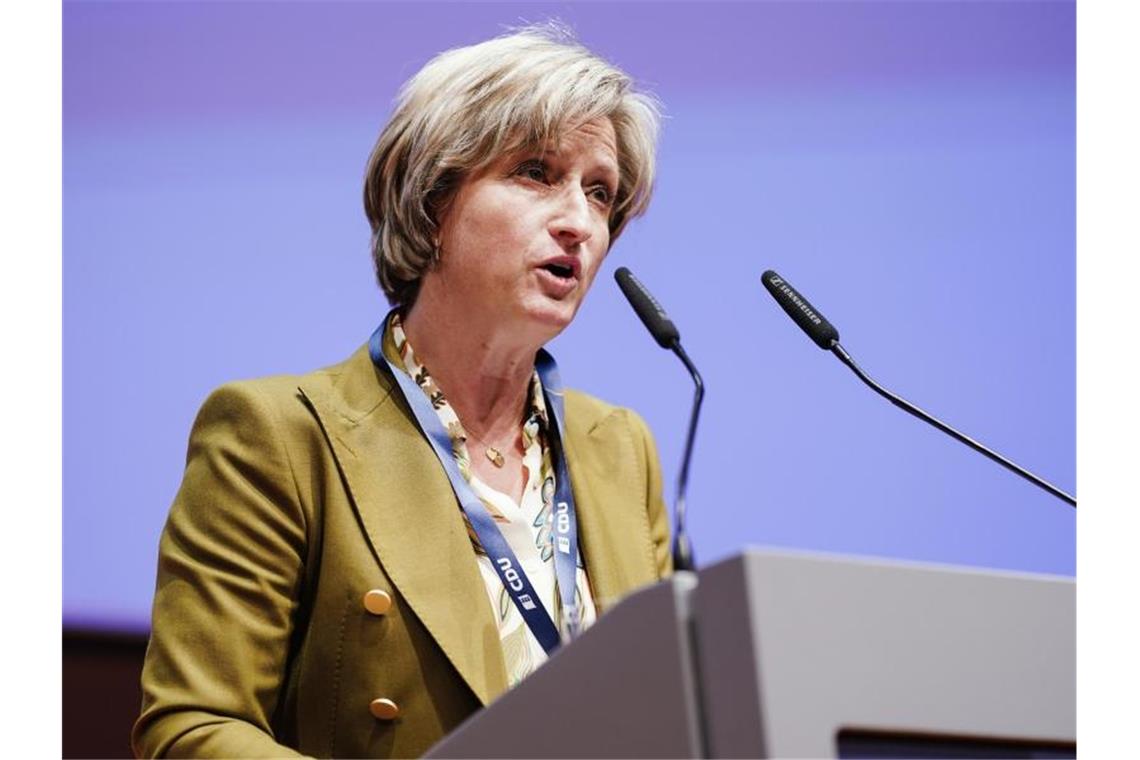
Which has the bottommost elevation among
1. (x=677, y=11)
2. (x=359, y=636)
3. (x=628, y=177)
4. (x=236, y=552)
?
(x=359, y=636)

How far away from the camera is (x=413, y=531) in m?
1.94

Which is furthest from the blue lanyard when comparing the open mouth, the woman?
the open mouth

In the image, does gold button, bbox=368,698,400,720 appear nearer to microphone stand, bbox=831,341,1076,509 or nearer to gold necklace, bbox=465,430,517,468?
gold necklace, bbox=465,430,517,468

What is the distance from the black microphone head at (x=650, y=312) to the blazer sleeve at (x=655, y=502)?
26.6 inches

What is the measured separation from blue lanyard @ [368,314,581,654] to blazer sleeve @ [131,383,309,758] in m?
0.22

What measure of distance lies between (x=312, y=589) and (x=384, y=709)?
20cm

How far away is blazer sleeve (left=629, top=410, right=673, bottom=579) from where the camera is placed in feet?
7.78

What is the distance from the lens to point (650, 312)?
1679 millimetres

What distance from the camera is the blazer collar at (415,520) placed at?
6.14ft

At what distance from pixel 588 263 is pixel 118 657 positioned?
137 cm

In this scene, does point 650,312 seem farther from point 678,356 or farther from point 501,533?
point 501,533

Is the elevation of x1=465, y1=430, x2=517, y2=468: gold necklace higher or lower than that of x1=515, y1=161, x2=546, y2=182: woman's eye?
lower
